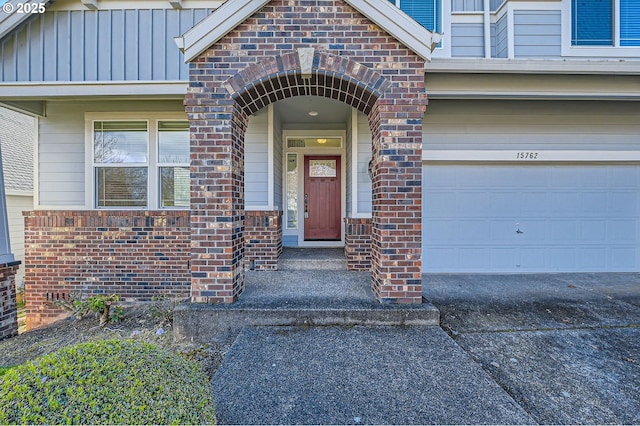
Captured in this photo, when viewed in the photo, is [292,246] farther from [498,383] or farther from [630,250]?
[630,250]

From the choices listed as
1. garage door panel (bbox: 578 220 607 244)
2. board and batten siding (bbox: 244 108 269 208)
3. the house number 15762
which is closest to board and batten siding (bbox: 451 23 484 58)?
the house number 15762

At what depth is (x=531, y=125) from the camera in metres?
5.80

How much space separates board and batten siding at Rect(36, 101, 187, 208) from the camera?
550 cm

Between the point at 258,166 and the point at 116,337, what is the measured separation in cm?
330

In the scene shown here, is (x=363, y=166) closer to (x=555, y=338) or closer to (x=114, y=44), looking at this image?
(x=555, y=338)

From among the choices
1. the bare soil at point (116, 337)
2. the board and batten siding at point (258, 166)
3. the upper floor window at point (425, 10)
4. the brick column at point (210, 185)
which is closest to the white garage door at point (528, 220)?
the upper floor window at point (425, 10)

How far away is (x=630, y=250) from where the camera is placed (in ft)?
19.5

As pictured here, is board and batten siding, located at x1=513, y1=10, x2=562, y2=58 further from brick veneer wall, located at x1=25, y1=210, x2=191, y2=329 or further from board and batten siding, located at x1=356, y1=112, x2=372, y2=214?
brick veneer wall, located at x1=25, y1=210, x2=191, y2=329

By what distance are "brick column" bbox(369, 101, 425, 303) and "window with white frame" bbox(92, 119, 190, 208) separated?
149 inches

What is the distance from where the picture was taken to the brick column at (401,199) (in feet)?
11.8

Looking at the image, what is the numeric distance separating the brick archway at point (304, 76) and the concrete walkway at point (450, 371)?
0.78 meters

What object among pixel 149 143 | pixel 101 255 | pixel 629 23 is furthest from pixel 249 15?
pixel 629 23

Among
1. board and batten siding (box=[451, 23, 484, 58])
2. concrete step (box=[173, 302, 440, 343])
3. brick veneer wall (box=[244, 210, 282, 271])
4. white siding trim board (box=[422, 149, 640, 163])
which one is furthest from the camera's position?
white siding trim board (box=[422, 149, 640, 163])

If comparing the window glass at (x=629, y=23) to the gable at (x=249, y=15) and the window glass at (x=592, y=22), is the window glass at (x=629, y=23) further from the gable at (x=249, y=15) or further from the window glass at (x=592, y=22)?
the gable at (x=249, y=15)
